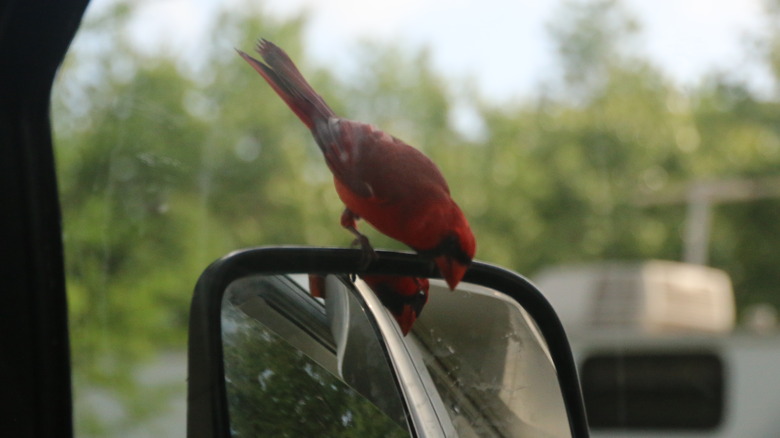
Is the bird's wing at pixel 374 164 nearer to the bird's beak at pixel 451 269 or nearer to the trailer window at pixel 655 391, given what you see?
the bird's beak at pixel 451 269

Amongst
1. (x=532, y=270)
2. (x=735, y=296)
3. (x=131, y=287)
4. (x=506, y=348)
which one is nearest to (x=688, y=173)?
(x=735, y=296)

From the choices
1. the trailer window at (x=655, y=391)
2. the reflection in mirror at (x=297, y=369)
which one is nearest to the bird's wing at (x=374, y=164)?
the reflection in mirror at (x=297, y=369)

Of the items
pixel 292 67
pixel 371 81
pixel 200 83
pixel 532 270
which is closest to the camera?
pixel 292 67

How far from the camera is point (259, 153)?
2.33 m

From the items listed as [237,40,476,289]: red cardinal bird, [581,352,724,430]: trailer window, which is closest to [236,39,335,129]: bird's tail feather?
[237,40,476,289]: red cardinal bird

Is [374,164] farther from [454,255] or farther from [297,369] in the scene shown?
[297,369]

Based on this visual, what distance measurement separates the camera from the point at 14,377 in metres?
1.18

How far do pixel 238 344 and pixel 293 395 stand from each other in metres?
0.07

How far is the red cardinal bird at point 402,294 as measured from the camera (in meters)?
0.82

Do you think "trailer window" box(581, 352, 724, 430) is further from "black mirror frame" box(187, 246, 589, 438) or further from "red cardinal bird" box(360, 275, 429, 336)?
"red cardinal bird" box(360, 275, 429, 336)

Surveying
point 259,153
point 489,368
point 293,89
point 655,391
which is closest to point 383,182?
point 293,89

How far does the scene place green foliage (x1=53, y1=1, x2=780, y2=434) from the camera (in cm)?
133

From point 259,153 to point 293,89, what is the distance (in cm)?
153

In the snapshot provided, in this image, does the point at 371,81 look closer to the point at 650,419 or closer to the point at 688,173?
the point at 688,173
